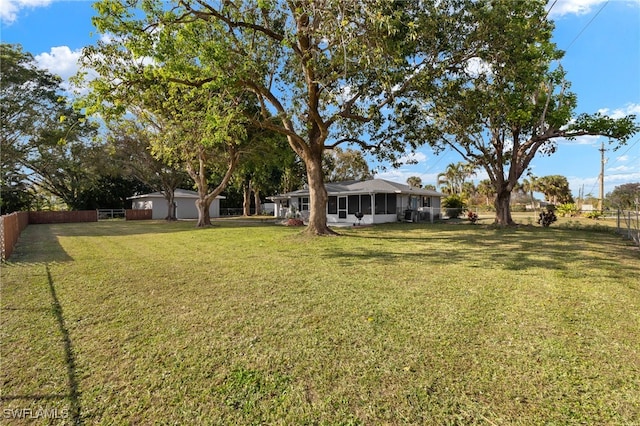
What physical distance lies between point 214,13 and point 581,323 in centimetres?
1026

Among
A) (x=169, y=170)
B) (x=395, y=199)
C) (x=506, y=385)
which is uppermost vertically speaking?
(x=169, y=170)

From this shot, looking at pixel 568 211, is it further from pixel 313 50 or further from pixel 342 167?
pixel 313 50

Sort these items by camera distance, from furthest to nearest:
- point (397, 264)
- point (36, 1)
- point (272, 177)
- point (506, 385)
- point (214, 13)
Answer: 1. point (272, 177)
2. point (214, 13)
3. point (36, 1)
4. point (397, 264)
5. point (506, 385)

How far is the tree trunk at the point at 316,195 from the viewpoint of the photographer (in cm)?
1259

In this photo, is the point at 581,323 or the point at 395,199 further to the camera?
the point at 395,199

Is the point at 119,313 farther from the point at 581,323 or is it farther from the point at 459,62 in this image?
the point at 459,62

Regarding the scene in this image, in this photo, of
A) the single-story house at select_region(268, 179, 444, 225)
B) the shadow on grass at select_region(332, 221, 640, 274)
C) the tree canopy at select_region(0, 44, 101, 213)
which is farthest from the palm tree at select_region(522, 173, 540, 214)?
the tree canopy at select_region(0, 44, 101, 213)

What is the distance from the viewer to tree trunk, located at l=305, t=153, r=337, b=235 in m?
12.6

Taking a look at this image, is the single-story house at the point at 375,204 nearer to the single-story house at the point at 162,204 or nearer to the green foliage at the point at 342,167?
the green foliage at the point at 342,167

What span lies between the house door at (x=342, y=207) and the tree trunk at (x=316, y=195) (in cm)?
967

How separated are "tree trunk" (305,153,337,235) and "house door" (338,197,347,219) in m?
9.67

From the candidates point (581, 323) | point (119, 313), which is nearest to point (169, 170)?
point (119, 313)

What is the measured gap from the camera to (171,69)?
8.31m

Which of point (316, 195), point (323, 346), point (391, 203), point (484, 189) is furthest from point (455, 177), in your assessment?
point (323, 346)
